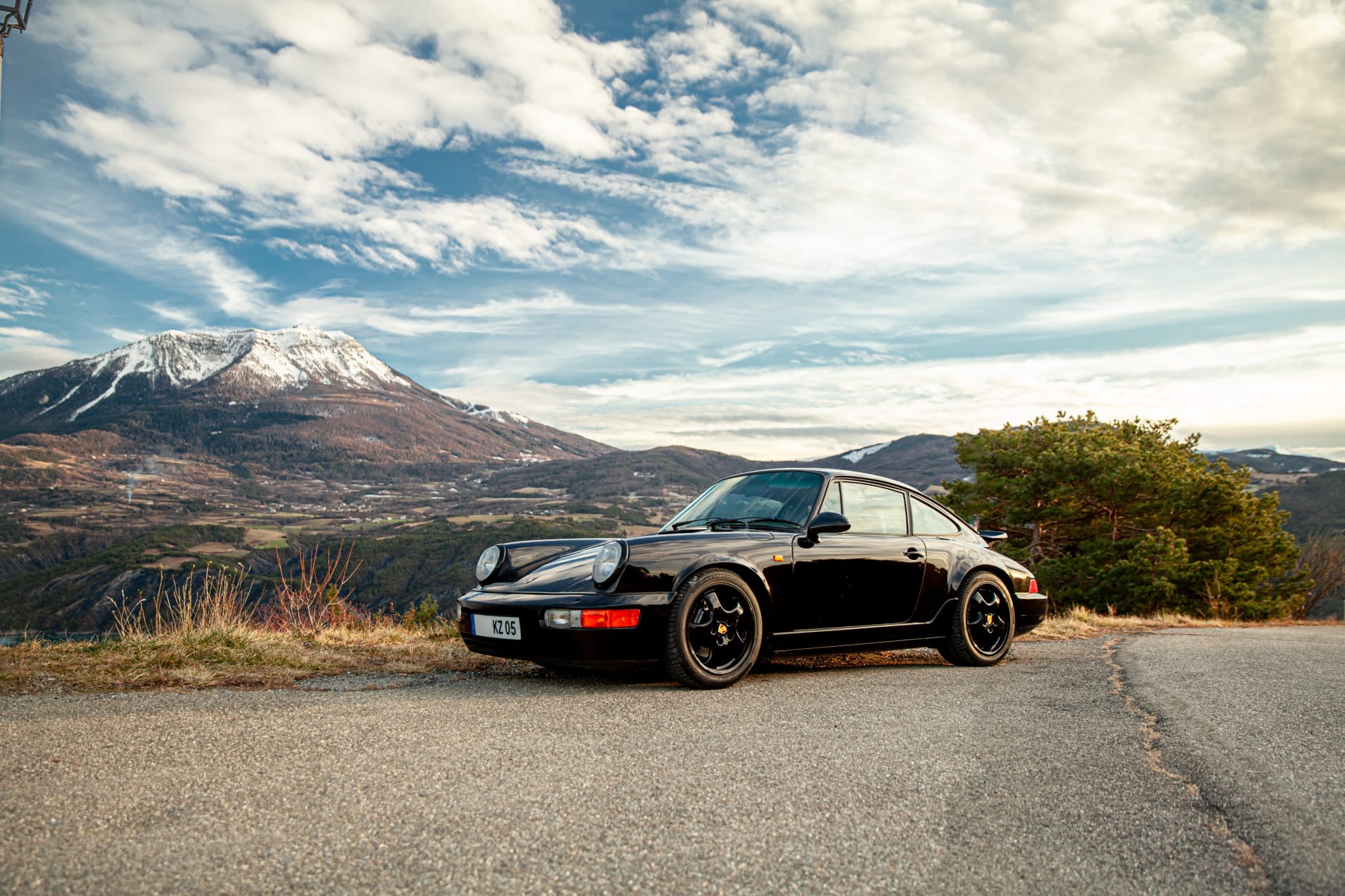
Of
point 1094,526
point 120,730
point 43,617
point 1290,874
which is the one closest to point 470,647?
point 120,730

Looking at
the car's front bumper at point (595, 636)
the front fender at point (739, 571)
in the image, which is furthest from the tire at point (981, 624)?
the car's front bumper at point (595, 636)

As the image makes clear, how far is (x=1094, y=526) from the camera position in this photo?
75.8 ft

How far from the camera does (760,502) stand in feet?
19.2

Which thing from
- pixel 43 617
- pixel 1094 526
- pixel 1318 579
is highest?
pixel 1094 526

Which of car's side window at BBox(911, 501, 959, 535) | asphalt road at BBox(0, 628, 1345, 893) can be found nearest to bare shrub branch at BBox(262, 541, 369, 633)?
asphalt road at BBox(0, 628, 1345, 893)

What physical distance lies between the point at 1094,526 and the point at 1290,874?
23301 millimetres

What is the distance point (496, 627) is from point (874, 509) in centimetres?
284

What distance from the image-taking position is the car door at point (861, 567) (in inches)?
209

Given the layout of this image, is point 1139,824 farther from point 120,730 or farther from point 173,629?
point 173,629

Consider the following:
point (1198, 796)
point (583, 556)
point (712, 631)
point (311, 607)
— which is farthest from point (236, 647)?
point (1198, 796)

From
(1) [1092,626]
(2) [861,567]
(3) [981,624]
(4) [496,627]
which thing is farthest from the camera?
(1) [1092,626]

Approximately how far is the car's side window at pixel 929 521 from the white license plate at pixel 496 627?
10.2 ft

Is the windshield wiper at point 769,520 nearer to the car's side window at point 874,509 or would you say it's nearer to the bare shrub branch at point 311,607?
the car's side window at point 874,509

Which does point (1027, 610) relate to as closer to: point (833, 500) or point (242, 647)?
point (833, 500)
